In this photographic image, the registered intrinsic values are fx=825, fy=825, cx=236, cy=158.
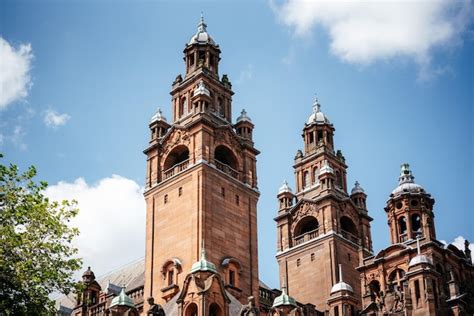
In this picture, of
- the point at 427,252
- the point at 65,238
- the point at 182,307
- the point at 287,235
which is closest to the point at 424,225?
the point at 427,252

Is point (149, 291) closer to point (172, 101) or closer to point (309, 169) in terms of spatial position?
point (172, 101)

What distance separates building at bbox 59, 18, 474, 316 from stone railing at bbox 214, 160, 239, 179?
110mm

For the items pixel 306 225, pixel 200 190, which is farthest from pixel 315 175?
pixel 200 190

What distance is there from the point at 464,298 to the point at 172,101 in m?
33.7

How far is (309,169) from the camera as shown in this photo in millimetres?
92375

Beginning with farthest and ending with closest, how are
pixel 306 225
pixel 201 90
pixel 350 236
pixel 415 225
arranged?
1. pixel 306 225
2. pixel 350 236
3. pixel 415 225
4. pixel 201 90

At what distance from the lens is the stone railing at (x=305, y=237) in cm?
8594

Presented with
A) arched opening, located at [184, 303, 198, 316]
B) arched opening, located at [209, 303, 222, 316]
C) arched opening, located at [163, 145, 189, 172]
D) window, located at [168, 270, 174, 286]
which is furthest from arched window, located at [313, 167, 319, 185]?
arched opening, located at [184, 303, 198, 316]

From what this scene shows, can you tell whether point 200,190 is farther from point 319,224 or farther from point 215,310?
point 319,224

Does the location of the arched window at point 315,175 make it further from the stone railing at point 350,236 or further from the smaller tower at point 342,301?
the smaller tower at point 342,301

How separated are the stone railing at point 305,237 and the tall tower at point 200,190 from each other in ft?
38.6

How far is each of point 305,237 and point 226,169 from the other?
52.2 ft

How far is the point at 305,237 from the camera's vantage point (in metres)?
86.4

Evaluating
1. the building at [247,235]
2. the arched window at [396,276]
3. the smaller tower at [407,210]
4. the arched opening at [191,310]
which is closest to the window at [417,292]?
the building at [247,235]
